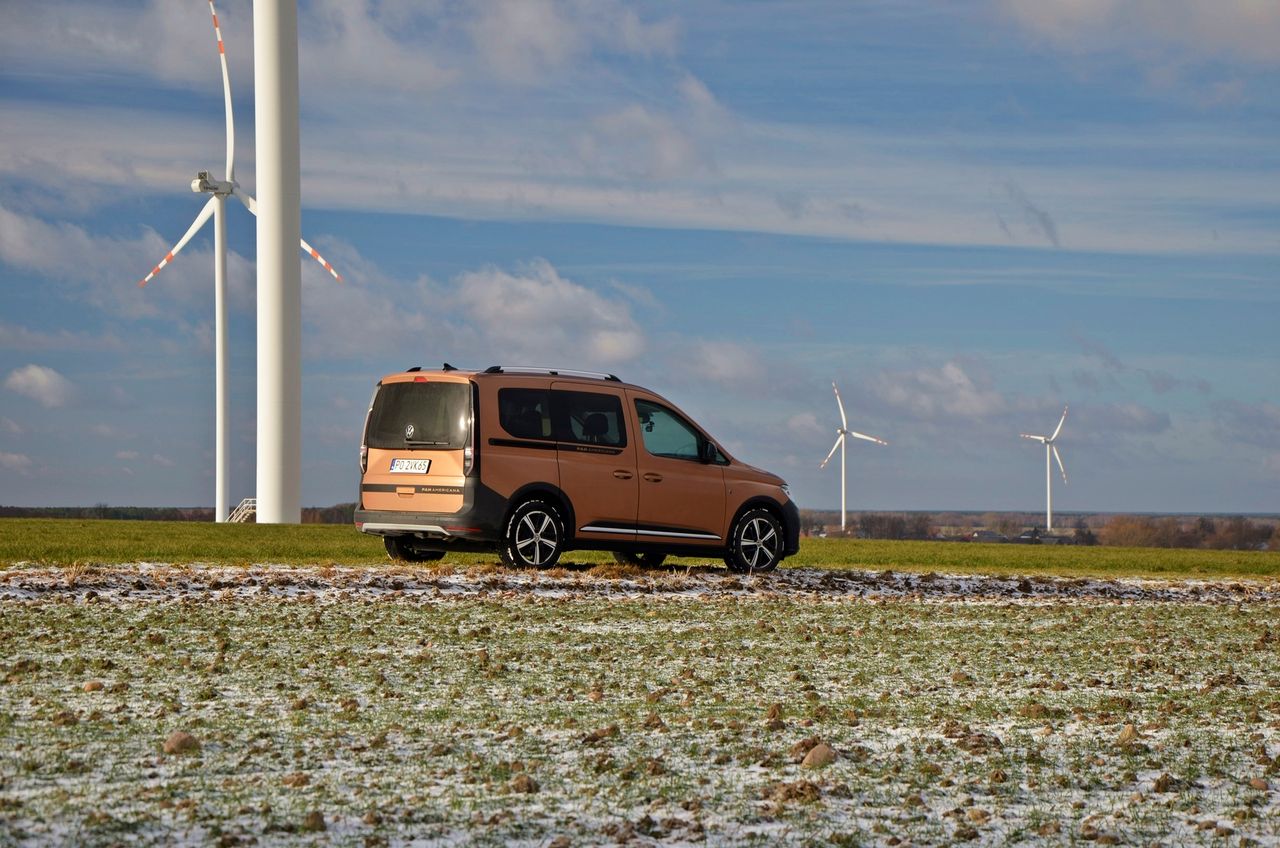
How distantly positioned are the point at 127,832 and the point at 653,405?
13323 mm

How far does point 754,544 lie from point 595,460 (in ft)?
8.19

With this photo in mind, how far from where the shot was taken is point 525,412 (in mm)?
16672

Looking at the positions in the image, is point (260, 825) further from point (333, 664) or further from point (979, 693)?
point (979, 693)

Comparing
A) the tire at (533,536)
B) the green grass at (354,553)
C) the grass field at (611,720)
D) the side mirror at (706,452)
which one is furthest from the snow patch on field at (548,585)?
the green grass at (354,553)

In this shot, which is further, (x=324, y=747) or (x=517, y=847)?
(x=324, y=747)

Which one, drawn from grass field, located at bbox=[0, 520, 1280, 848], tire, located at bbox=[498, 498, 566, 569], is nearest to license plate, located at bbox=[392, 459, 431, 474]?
tire, located at bbox=[498, 498, 566, 569]

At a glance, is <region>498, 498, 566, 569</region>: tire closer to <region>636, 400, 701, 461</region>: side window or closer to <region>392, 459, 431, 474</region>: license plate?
<region>392, 459, 431, 474</region>: license plate

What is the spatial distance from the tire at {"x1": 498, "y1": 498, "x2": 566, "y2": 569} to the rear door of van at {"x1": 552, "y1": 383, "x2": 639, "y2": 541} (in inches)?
10.1

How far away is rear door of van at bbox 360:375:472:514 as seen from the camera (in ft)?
53.3

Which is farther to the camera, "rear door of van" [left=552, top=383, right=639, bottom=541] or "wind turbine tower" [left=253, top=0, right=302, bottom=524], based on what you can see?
"wind turbine tower" [left=253, top=0, right=302, bottom=524]

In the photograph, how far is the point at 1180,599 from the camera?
1722 cm

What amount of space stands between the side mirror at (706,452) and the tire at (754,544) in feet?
2.65

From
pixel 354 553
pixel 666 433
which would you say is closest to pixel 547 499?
pixel 666 433

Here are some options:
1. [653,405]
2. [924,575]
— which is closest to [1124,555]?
A: [924,575]
